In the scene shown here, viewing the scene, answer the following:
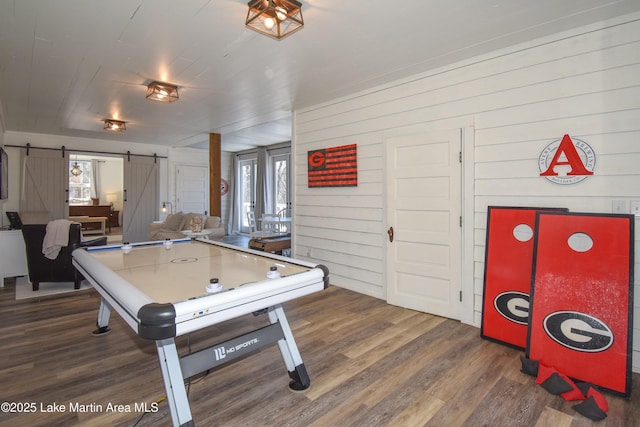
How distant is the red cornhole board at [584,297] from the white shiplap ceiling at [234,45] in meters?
1.56

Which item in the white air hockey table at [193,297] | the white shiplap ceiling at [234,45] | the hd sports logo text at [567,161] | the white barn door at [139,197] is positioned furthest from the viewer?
the white barn door at [139,197]

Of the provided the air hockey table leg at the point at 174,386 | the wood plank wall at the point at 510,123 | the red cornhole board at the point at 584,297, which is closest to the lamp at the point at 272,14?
the wood plank wall at the point at 510,123

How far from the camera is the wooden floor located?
1866 millimetres

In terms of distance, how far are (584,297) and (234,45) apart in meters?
3.40

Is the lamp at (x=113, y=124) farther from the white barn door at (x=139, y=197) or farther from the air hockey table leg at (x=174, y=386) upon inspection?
the air hockey table leg at (x=174, y=386)

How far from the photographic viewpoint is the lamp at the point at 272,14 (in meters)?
2.14

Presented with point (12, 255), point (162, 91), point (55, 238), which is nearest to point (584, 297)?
point (162, 91)

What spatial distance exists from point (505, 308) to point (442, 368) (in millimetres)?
853

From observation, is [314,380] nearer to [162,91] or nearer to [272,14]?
[272,14]

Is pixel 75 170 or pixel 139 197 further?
pixel 75 170

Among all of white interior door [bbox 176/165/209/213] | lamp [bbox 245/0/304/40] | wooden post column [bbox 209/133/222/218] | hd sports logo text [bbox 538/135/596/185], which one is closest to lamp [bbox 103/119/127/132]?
wooden post column [bbox 209/133/222/218]

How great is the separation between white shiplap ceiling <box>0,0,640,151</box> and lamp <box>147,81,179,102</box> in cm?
12

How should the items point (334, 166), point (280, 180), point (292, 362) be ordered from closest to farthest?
1. point (292, 362)
2. point (334, 166)
3. point (280, 180)

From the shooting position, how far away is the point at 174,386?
5.15ft
